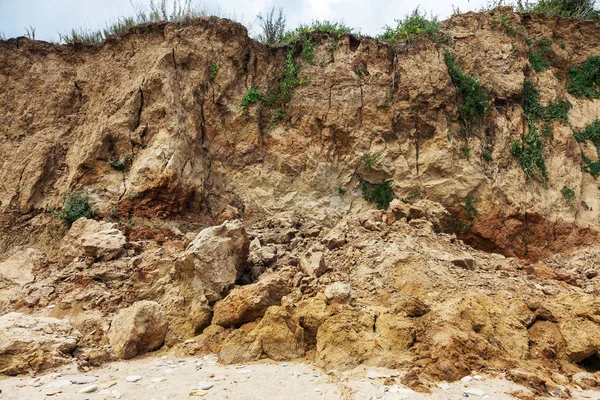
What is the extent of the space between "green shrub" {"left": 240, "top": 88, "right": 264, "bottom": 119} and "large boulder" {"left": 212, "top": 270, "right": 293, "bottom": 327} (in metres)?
5.46

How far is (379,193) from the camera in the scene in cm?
1023

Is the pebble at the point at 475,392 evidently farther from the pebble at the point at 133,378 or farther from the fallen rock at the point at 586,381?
the pebble at the point at 133,378

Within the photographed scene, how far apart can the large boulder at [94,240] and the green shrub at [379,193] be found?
551 cm

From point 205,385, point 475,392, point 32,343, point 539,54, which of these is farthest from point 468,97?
point 32,343

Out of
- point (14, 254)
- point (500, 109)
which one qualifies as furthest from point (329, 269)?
point (500, 109)

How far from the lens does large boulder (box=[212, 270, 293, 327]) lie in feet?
18.8

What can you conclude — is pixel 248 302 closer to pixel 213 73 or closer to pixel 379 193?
pixel 379 193

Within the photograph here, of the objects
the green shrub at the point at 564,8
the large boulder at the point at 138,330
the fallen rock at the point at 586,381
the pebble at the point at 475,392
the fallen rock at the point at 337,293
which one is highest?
the green shrub at the point at 564,8

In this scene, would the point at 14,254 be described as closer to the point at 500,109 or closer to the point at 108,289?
the point at 108,289

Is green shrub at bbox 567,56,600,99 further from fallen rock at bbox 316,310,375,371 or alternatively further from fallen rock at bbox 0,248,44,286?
fallen rock at bbox 0,248,44,286

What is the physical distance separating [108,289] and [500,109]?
9.77 meters

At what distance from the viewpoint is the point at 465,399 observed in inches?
154

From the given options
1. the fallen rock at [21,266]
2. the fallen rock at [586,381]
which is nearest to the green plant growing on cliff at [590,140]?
the fallen rock at [586,381]

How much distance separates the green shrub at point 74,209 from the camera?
28.0ft
